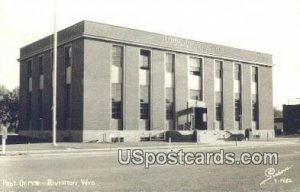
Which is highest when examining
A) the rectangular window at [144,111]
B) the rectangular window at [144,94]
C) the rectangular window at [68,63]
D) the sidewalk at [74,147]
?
the rectangular window at [68,63]

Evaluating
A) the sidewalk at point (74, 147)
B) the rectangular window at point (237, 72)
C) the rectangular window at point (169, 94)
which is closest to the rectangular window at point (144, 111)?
the rectangular window at point (169, 94)

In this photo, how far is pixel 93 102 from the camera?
37750 mm

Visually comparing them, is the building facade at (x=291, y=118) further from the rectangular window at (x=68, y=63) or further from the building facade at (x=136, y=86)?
the rectangular window at (x=68, y=63)

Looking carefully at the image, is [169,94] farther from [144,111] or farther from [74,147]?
[74,147]

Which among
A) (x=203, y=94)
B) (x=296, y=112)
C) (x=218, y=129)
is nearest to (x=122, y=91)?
(x=203, y=94)

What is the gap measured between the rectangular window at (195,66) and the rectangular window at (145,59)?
251 inches

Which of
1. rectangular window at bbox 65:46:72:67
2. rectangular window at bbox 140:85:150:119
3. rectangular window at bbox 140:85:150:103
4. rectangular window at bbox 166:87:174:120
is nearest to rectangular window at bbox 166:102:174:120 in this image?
rectangular window at bbox 166:87:174:120

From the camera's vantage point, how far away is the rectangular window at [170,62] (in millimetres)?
44531

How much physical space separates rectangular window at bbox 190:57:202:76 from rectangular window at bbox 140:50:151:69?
6.39 meters

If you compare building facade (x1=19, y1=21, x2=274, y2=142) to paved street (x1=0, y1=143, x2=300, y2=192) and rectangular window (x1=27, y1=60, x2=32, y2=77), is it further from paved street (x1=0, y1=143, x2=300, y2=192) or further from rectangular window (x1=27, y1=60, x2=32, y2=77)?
paved street (x1=0, y1=143, x2=300, y2=192)

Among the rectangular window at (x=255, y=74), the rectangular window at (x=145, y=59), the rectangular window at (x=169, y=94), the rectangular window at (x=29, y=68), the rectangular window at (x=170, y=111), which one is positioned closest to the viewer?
the rectangular window at (x=145, y=59)

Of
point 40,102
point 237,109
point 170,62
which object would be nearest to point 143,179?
point 170,62

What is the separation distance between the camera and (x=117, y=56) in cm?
4012

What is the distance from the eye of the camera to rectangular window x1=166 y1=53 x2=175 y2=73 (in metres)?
44.5
